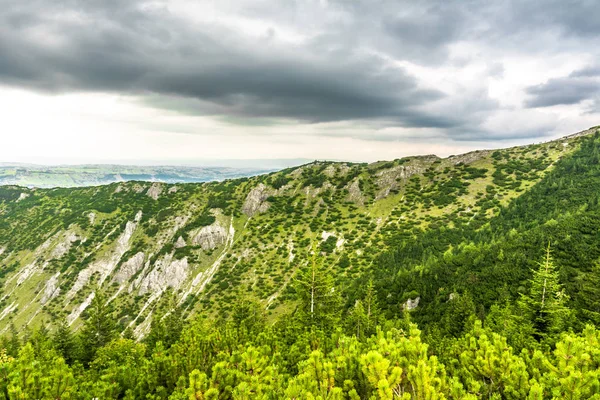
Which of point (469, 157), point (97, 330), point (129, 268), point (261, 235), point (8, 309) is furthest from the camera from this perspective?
point (469, 157)

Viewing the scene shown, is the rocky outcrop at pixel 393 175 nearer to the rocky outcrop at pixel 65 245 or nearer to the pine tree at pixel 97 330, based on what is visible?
the pine tree at pixel 97 330

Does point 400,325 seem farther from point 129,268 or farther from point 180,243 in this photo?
point 129,268

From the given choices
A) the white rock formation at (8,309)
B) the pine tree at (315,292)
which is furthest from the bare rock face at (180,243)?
the pine tree at (315,292)

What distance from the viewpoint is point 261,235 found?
138 m

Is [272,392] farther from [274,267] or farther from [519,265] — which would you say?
[274,267]

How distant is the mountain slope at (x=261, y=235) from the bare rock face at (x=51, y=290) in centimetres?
58

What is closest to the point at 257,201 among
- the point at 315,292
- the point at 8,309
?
the point at 8,309

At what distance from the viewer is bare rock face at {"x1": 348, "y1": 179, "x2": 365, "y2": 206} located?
15212 cm

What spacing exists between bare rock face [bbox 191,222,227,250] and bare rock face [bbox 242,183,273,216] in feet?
63.4

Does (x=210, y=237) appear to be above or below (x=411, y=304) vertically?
below

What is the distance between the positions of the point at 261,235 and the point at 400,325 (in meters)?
99.3

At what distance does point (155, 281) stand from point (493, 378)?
139059mm

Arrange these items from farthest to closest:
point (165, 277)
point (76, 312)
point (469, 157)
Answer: point (469, 157)
point (165, 277)
point (76, 312)

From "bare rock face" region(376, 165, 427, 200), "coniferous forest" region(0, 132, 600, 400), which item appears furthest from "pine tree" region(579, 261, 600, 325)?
"bare rock face" region(376, 165, 427, 200)
